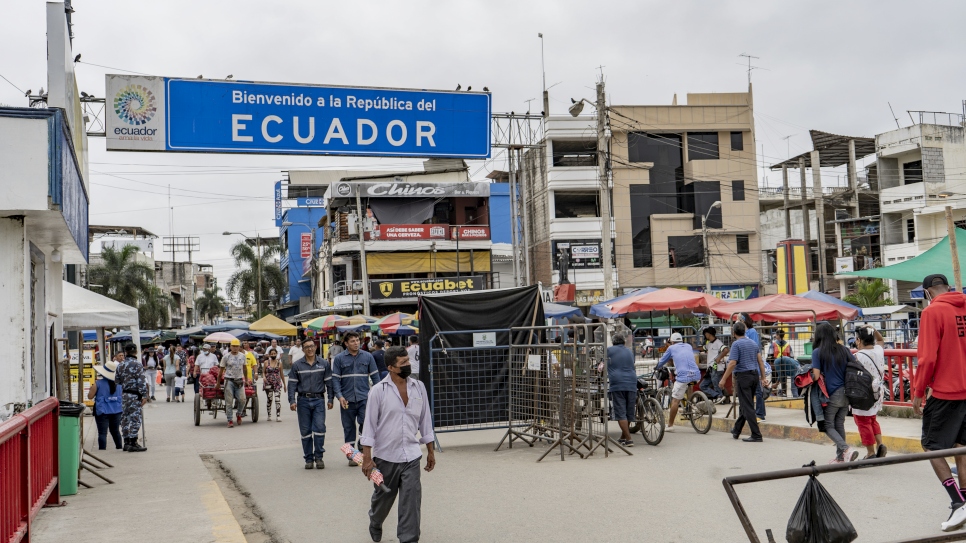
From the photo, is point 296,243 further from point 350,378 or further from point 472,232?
point 350,378

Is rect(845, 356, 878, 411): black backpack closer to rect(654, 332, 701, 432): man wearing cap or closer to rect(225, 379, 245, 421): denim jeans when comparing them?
rect(654, 332, 701, 432): man wearing cap

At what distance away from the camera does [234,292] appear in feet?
242

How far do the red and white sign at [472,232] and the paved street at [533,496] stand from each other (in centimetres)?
4006

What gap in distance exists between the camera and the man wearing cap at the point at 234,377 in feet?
62.9

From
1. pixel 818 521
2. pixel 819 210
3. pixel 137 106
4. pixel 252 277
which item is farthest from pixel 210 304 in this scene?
pixel 818 521

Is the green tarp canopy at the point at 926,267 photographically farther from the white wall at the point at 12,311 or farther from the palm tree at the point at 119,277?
the palm tree at the point at 119,277

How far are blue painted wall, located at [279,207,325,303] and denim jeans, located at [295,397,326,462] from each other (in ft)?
201

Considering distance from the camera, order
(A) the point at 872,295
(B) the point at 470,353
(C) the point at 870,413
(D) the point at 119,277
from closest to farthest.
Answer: (C) the point at 870,413 < (B) the point at 470,353 < (A) the point at 872,295 < (D) the point at 119,277

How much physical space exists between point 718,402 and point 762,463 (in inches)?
317

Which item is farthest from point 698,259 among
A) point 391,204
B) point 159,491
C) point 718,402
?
point 159,491

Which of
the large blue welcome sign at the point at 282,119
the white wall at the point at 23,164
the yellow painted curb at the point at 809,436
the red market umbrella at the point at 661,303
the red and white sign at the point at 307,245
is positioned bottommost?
the yellow painted curb at the point at 809,436

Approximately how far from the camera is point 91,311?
61.8 feet

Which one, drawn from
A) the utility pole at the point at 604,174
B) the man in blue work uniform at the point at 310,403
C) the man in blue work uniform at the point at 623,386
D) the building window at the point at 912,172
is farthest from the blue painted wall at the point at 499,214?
the man in blue work uniform at the point at 310,403

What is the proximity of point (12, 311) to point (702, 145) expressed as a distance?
4971 cm
